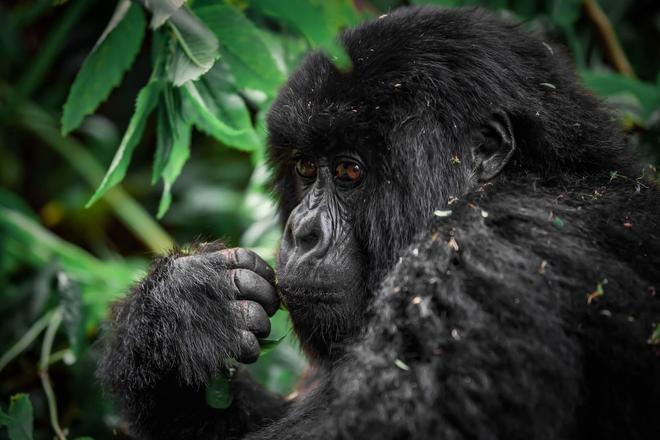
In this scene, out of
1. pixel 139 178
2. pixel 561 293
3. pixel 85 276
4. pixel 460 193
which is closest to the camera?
pixel 561 293

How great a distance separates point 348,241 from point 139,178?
4.21m

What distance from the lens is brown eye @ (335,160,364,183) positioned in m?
2.63

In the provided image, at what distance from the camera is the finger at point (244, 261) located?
2.64 metres

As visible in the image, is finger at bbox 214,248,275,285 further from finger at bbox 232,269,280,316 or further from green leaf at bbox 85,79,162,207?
green leaf at bbox 85,79,162,207

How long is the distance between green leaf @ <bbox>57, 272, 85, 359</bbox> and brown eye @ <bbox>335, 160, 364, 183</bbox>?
159cm

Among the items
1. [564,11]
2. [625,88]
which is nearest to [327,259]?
[625,88]

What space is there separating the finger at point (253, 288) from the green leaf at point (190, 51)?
68 cm

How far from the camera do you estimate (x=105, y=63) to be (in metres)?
2.83

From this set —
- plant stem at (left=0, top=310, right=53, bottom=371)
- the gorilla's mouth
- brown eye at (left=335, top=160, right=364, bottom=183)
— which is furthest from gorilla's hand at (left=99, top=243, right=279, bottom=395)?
plant stem at (left=0, top=310, right=53, bottom=371)

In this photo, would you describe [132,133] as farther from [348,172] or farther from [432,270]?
[432,270]

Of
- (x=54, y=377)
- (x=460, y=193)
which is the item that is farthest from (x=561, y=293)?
(x=54, y=377)

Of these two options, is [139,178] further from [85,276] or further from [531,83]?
[531,83]

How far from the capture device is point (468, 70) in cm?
259

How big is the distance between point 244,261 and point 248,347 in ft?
1.06
